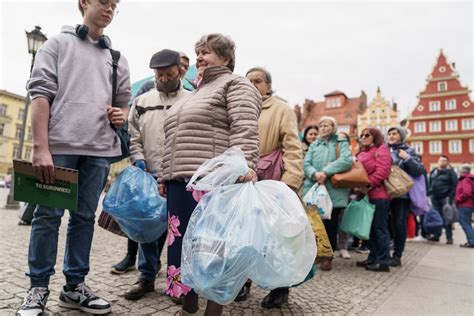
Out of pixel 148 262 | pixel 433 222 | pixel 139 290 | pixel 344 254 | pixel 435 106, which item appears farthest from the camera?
pixel 435 106

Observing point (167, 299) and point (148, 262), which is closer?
point (167, 299)

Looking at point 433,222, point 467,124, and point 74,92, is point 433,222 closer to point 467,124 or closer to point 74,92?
point 74,92

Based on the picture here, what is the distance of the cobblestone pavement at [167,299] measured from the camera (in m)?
2.60

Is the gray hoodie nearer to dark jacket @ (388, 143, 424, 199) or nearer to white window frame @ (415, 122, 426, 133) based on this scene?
dark jacket @ (388, 143, 424, 199)

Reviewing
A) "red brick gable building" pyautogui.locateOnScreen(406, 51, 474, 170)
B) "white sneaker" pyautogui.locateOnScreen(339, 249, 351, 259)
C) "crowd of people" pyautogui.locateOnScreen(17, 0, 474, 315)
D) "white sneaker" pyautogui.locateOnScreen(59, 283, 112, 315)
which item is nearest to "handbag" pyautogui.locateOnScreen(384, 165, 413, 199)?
"white sneaker" pyautogui.locateOnScreen(339, 249, 351, 259)

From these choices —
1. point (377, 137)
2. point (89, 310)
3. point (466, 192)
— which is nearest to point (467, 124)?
point (466, 192)

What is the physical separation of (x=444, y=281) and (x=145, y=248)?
373cm

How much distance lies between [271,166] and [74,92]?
5.59 ft

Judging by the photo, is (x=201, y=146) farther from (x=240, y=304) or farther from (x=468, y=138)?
(x=468, y=138)

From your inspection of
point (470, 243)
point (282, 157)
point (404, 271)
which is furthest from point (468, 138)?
point (282, 157)

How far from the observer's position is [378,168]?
475 cm

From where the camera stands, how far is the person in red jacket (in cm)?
803

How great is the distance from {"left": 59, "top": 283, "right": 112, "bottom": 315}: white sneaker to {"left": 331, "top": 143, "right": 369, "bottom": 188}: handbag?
10.6 feet

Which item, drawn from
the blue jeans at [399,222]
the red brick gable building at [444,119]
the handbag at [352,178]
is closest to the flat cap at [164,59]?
the handbag at [352,178]
